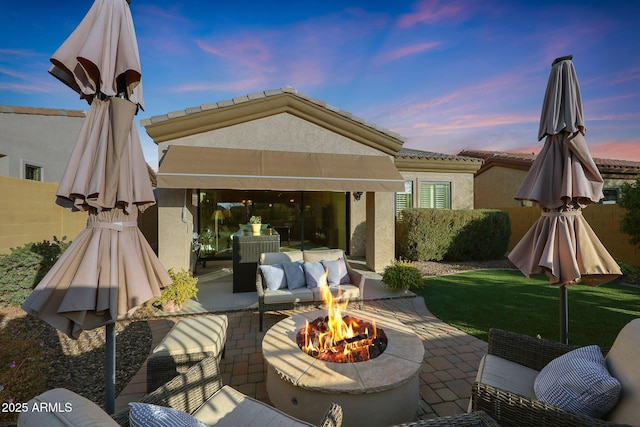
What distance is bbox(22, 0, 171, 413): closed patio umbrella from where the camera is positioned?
2672mm

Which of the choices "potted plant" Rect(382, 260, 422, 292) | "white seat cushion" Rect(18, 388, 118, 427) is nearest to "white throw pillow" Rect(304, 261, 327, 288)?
"potted plant" Rect(382, 260, 422, 292)

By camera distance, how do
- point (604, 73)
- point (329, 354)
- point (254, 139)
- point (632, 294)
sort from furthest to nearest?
1. point (604, 73)
2. point (254, 139)
3. point (632, 294)
4. point (329, 354)

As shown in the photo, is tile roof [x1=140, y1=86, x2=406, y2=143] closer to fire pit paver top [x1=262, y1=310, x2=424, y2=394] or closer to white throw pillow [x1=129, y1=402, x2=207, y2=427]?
fire pit paver top [x1=262, y1=310, x2=424, y2=394]

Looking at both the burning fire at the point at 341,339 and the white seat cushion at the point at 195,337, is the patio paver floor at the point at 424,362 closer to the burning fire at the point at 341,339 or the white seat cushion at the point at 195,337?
the white seat cushion at the point at 195,337

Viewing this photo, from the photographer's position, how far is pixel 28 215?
29.3 ft

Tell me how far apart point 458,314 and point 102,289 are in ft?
22.7

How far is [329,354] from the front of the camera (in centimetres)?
374

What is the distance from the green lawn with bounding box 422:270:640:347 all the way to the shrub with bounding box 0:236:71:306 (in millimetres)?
9908

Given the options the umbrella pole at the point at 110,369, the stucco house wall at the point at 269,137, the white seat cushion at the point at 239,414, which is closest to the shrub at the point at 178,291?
the stucco house wall at the point at 269,137

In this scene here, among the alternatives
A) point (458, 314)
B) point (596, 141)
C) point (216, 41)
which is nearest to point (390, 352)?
point (458, 314)

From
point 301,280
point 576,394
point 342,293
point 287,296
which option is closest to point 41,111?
point 301,280

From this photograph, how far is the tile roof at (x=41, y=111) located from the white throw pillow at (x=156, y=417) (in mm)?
18902

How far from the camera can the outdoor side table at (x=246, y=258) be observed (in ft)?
27.8

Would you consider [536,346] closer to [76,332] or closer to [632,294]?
[76,332]
